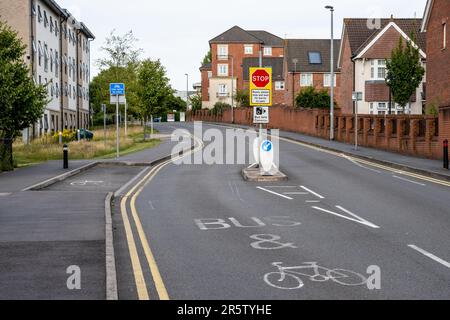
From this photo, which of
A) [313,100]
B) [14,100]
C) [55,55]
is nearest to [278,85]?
[313,100]

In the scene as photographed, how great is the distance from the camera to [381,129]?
125 feet

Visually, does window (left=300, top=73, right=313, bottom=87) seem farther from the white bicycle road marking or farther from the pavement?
the white bicycle road marking

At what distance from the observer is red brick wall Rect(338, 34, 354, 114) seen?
59.6 meters

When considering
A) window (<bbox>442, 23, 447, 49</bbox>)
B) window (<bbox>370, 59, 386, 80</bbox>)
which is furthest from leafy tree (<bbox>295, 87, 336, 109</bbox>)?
window (<bbox>442, 23, 447, 49</bbox>)

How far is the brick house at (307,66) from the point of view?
8225 centimetres

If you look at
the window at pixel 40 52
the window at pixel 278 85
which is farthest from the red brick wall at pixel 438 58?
the window at pixel 278 85

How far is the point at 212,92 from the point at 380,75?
52.9 metres

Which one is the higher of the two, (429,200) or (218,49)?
(218,49)
